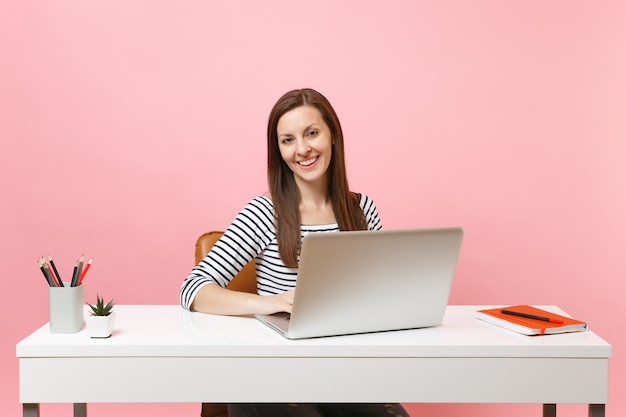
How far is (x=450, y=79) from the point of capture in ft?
12.1

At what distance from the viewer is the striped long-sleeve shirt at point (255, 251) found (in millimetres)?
2379

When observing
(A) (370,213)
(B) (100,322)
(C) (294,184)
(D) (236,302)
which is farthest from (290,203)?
(B) (100,322)

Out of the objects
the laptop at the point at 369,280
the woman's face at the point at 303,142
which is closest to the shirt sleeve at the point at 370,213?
the woman's face at the point at 303,142

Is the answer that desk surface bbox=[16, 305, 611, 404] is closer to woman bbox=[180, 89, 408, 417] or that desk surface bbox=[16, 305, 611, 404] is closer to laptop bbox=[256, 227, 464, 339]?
laptop bbox=[256, 227, 464, 339]

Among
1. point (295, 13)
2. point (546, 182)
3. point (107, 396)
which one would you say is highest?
point (295, 13)

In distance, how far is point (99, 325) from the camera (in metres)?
1.83

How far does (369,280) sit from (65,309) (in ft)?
2.32

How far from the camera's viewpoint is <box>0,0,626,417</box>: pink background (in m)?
3.63

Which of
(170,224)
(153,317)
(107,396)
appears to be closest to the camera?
(107,396)

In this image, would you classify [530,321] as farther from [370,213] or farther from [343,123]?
[343,123]

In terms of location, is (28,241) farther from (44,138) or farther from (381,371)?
(381,371)

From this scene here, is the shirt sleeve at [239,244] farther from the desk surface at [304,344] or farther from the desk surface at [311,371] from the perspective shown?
the desk surface at [311,371]

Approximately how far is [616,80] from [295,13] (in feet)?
4.88

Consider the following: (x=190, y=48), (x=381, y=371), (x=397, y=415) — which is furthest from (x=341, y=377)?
(x=190, y=48)
